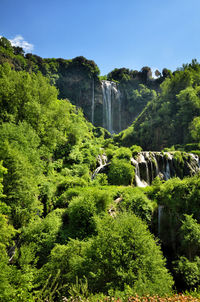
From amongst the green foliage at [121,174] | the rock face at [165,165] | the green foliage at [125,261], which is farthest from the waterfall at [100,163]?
the green foliage at [125,261]

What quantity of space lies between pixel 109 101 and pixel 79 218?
63.5 metres

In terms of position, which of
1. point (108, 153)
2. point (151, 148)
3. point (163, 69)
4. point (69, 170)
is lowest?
point (69, 170)

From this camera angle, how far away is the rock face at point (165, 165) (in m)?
25.4

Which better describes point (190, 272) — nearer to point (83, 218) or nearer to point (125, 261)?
point (125, 261)

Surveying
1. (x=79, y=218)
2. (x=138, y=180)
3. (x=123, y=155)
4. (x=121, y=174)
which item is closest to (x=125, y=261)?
(x=79, y=218)

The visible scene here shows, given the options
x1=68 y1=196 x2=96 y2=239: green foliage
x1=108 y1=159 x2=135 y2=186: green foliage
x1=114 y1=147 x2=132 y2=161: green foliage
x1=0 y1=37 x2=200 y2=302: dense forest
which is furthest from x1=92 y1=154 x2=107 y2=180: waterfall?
x1=68 y1=196 x2=96 y2=239: green foliage

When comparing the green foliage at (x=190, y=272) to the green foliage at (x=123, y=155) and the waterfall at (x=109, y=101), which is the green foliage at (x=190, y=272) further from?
the waterfall at (x=109, y=101)

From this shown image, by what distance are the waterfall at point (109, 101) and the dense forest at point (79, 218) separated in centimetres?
3884

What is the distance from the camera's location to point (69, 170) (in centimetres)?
2159

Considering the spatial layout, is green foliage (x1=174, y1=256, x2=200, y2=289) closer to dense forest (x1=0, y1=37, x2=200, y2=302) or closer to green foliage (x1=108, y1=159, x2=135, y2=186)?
dense forest (x1=0, y1=37, x2=200, y2=302)

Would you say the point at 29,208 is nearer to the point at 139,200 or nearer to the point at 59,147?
the point at 139,200

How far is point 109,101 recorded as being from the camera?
70.2 m

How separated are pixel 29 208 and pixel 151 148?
37.8 meters

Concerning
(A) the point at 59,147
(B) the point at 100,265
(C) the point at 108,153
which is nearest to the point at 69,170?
(A) the point at 59,147
